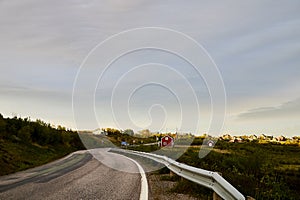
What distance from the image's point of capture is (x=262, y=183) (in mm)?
7699

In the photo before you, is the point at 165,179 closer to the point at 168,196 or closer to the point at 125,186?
the point at 125,186

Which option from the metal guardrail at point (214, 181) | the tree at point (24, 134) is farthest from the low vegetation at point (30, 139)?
the metal guardrail at point (214, 181)

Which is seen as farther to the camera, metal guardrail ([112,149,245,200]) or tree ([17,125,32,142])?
tree ([17,125,32,142])

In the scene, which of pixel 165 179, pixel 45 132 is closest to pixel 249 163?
pixel 165 179

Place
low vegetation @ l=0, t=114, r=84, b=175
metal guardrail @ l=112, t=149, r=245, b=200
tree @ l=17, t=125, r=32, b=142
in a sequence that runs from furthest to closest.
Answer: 1. tree @ l=17, t=125, r=32, b=142
2. low vegetation @ l=0, t=114, r=84, b=175
3. metal guardrail @ l=112, t=149, r=245, b=200

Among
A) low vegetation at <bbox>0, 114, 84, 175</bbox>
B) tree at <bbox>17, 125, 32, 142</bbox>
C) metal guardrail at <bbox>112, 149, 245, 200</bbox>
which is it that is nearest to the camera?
metal guardrail at <bbox>112, 149, 245, 200</bbox>

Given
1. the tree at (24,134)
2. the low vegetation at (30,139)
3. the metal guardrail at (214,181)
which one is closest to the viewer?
the metal guardrail at (214,181)

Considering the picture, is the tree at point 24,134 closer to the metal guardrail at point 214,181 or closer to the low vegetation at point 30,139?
the low vegetation at point 30,139

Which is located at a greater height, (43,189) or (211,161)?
(211,161)

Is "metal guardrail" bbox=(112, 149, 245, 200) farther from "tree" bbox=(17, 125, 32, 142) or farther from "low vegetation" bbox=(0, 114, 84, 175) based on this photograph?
"tree" bbox=(17, 125, 32, 142)

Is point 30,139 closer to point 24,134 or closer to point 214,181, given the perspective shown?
point 24,134

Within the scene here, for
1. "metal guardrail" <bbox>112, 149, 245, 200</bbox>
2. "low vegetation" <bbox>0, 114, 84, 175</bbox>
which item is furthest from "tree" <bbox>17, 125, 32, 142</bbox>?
"metal guardrail" <bbox>112, 149, 245, 200</bbox>

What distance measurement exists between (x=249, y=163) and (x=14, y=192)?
22.3 feet

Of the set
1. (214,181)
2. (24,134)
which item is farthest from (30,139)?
(214,181)
